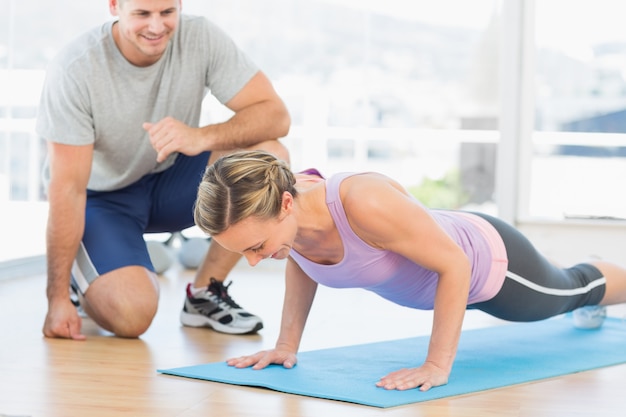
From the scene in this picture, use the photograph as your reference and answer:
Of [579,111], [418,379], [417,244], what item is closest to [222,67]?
[417,244]

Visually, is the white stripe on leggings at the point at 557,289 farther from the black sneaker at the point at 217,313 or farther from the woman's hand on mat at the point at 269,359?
the black sneaker at the point at 217,313

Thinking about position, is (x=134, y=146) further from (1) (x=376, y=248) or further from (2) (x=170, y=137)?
(1) (x=376, y=248)

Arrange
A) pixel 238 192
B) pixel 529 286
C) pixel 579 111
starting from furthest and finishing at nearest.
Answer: pixel 579 111
pixel 529 286
pixel 238 192

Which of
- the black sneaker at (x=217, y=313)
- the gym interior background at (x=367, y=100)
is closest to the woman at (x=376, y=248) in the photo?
the black sneaker at (x=217, y=313)

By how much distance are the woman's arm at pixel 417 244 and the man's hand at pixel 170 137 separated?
0.65m

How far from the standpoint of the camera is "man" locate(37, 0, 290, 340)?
8.30 ft

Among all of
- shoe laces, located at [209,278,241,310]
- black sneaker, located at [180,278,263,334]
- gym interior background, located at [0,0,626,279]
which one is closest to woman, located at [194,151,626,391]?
black sneaker, located at [180,278,263,334]

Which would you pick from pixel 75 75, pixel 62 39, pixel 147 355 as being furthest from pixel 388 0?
pixel 147 355

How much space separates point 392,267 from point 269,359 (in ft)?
1.21

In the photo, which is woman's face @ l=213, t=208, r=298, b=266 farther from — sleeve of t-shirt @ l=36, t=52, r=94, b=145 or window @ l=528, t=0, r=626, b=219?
window @ l=528, t=0, r=626, b=219

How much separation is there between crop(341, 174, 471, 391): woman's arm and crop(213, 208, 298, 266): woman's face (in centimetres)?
17

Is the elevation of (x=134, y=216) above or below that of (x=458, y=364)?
above

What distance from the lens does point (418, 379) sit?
2000mm

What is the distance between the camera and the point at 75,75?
2.56m
